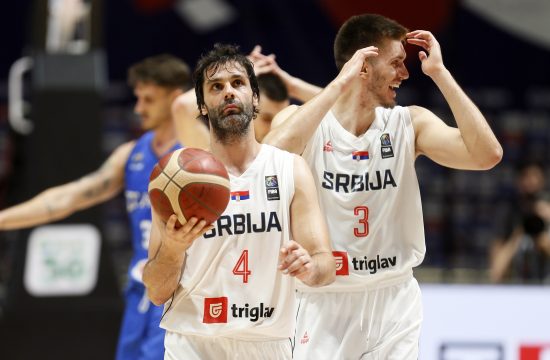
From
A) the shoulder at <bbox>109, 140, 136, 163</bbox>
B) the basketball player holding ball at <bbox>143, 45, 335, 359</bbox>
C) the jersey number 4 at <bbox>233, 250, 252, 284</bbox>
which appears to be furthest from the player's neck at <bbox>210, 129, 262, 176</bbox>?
the shoulder at <bbox>109, 140, 136, 163</bbox>

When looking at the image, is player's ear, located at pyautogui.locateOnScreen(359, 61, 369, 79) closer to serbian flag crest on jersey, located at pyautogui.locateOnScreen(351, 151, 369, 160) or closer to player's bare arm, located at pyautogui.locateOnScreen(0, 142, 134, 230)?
serbian flag crest on jersey, located at pyautogui.locateOnScreen(351, 151, 369, 160)

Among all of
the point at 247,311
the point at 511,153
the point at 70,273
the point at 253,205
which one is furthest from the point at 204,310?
the point at 511,153

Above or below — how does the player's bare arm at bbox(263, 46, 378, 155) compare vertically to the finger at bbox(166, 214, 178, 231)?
→ above

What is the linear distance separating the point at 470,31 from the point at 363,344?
7237mm

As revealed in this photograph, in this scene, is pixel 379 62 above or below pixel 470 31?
below

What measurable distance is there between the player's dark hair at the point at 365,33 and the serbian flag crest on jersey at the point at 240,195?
1152 millimetres

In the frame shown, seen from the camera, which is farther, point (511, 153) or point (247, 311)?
point (511, 153)

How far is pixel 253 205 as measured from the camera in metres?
5.07

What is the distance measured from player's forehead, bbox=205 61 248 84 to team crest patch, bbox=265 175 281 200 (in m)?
0.49

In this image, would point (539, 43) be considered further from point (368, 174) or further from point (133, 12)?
point (368, 174)

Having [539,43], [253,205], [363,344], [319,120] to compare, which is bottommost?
[363,344]

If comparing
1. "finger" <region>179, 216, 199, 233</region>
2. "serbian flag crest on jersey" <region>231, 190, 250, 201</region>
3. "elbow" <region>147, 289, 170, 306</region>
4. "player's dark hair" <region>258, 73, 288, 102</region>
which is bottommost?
"elbow" <region>147, 289, 170, 306</region>

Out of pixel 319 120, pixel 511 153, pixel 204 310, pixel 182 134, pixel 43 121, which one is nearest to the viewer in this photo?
pixel 204 310

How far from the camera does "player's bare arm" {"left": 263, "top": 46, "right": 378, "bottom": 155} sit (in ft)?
18.1
